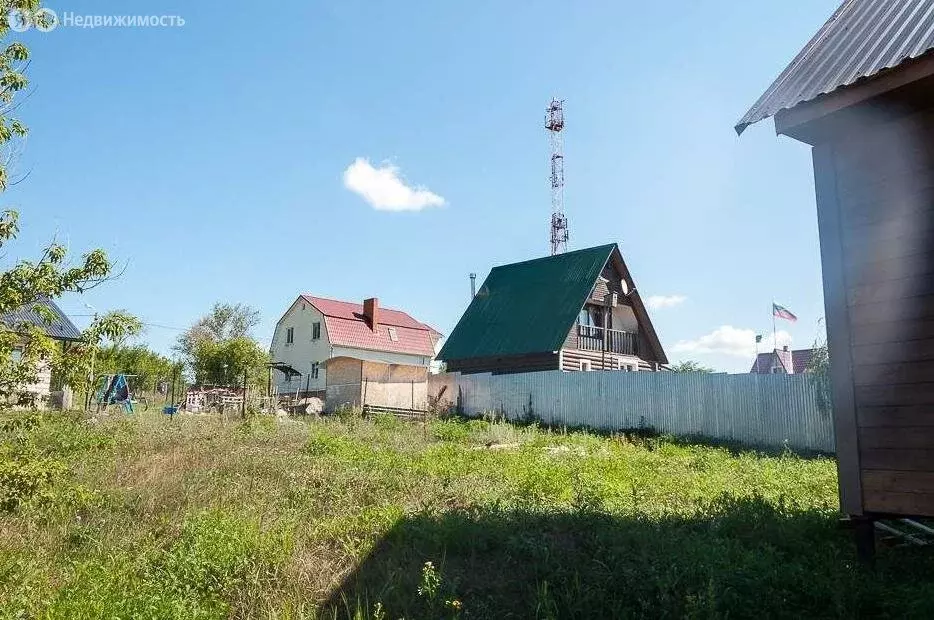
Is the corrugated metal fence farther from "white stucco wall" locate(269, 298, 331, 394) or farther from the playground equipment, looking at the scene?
"white stucco wall" locate(269, 298, 331, 394)

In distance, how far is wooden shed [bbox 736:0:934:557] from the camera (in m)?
4.94

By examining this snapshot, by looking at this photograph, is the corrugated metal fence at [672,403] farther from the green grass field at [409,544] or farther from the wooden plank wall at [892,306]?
the wooden plank wall at [892,306]

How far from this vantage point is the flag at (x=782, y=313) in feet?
74.2

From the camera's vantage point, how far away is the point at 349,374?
22.8 meters

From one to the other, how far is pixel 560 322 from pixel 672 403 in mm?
7221

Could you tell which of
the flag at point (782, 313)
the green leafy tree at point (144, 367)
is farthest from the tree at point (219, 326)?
the flag at point (782, 313)

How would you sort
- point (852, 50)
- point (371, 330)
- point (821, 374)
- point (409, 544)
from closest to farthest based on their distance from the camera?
point (852, 50) < point (409, 544) < point (821, 374) < point (371, 330)

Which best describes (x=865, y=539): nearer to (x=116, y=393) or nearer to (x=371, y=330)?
(x=116, y=393)

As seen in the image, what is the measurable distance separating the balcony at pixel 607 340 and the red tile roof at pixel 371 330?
14376 millimetres

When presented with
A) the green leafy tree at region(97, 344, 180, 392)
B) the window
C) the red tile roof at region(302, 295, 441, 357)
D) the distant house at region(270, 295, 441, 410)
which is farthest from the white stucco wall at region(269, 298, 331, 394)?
the window

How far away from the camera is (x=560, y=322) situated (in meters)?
24.5

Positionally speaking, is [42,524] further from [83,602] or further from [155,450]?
[155,450]

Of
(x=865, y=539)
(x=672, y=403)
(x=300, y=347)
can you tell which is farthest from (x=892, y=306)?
(x=300, y=347)

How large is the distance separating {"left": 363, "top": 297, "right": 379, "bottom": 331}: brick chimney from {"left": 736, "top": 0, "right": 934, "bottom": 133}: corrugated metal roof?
106 feet
